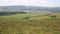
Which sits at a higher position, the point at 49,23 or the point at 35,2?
the point at 35,2

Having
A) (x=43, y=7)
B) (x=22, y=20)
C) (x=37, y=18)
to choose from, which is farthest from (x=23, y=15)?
(x=43, y=7)

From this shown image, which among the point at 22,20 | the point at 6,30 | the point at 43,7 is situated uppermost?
the point at 43,7

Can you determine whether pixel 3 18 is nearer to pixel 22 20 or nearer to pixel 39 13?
pixel 22 20

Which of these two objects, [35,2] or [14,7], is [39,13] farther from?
[14,7]

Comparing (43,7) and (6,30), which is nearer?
(6,30)

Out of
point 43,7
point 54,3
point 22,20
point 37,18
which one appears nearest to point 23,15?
point 22,20

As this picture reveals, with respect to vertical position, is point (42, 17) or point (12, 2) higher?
point (12, 2)
